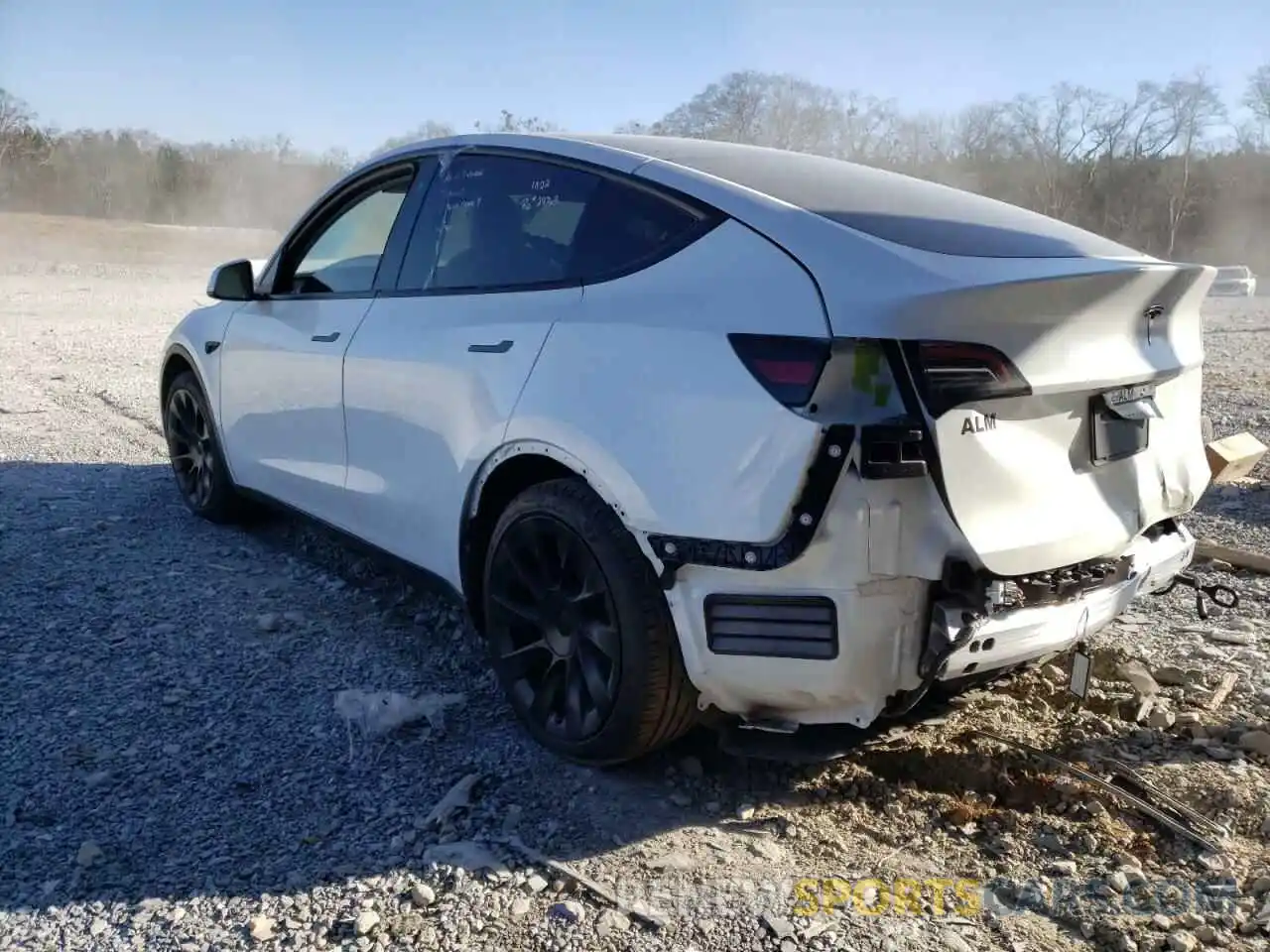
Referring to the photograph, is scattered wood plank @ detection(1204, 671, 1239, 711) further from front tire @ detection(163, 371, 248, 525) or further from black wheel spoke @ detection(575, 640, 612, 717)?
front tire @ detection(163, 371, 248, 525)

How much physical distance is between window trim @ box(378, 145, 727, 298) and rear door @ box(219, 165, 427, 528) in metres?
0.18

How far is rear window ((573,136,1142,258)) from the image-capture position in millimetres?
2803

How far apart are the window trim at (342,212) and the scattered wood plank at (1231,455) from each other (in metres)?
3.42

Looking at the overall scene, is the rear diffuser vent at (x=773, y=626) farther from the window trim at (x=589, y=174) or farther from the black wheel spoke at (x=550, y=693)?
the window trim at (x=589, y=174)

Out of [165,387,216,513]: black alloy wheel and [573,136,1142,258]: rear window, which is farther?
[165,387,216,513]: black alloy wheel

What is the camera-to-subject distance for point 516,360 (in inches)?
124

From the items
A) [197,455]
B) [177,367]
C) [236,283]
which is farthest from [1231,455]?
[177,367]

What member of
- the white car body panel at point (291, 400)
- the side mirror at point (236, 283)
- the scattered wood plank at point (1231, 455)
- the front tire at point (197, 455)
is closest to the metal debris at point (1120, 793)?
the scattered wood plank at point (1231, 455)

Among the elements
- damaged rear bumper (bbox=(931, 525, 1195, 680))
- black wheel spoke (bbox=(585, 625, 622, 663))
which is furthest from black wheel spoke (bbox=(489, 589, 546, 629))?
damaged rear bumper (bbox=(931, 525, 1195, 680))

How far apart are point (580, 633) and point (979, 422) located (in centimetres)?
119

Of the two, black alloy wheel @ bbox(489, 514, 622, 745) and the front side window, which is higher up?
the front side window

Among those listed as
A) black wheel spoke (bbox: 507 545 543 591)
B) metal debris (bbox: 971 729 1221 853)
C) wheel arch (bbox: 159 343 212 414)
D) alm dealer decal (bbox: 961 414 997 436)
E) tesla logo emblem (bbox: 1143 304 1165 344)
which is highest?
tesla logo emblem (bbox: 1143 304 1165 344)

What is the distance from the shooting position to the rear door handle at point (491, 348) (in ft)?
10.5

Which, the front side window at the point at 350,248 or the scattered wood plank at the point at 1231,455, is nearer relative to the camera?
the front side window at the point at 350,248
